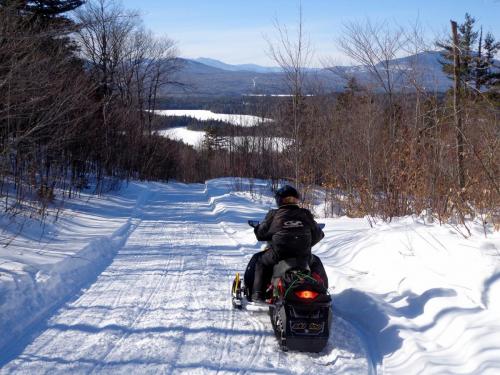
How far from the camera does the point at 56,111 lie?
12.5m

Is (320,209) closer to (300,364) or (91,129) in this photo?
(91,129)

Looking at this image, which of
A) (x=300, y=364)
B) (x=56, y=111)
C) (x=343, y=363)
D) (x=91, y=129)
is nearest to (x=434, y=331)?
(x=343, y=363)

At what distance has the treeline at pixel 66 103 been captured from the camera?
1102cm

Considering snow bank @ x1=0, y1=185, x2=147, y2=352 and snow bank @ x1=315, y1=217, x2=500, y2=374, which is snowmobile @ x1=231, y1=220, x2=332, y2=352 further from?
snow bank @ x1=0, y1=185, x2=147, y2=352

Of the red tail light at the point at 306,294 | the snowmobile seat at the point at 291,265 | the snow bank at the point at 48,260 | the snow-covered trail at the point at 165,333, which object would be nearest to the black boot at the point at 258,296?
the snow-covered trail at the point at 165,333

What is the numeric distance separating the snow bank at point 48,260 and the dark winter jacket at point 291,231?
2983 millimetres

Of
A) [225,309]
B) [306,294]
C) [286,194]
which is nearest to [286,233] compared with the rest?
[286,194]

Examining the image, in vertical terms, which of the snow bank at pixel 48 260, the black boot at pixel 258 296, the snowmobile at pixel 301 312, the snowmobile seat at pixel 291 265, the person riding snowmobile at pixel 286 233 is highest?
the person riding snowmobile at pixel 286 233

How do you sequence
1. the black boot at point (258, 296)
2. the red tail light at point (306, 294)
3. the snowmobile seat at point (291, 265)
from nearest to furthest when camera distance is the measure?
1. the red tail light at point (306, 294)
2. the snowmobile seat at point (291, 265)
3. the black boot at point (258, 296)

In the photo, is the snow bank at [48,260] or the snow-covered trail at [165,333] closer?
the snow-covered trail at [165,333]

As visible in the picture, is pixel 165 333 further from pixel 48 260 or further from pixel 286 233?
pixel 48 260

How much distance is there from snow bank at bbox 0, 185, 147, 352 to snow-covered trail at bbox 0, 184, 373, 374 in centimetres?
26

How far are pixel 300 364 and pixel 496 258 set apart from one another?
2.83 meters

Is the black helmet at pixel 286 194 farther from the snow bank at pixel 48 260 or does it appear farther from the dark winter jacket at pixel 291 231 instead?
the snow bank at pixel 48 260
